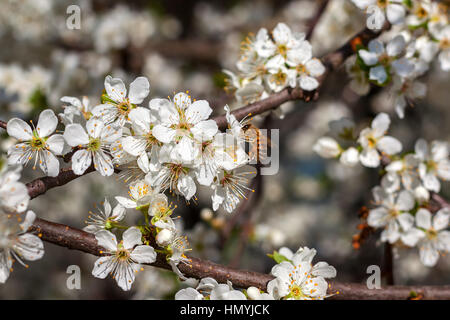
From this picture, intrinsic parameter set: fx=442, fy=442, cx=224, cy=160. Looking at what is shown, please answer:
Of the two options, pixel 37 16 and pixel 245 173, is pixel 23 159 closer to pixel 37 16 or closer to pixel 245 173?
pixel 245 173

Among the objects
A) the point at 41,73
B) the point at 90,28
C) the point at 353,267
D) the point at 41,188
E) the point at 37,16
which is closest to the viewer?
the point at 41,188

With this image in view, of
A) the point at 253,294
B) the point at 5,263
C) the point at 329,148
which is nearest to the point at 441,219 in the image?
the point at 329,148

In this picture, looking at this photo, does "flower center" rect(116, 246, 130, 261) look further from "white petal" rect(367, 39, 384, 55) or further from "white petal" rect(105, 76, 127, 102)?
"white petal" rect(367, 39, 384, 55)

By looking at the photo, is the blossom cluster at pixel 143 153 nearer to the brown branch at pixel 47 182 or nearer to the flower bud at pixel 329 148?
the brown branch at pixel 47 182

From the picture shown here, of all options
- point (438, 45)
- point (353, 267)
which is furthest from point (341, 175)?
point (438, 45)

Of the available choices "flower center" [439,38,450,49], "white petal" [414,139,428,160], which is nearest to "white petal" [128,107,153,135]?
"white petal" [414,139,428,160]
